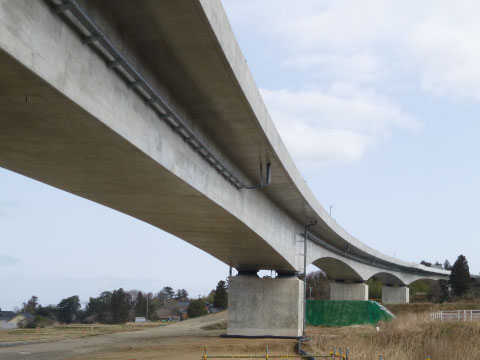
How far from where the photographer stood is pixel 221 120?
16641 millimetres

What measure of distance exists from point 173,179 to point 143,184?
1.02 m

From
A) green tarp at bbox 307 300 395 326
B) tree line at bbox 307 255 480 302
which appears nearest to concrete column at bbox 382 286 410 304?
tree line at bbox 307 255 480 302

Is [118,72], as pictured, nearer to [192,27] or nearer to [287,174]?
[192,27]

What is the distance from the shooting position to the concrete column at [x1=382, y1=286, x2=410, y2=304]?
88.2 meters

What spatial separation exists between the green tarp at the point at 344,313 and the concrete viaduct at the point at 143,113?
91.7ft

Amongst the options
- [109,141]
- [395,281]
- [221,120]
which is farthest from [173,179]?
[395,281]

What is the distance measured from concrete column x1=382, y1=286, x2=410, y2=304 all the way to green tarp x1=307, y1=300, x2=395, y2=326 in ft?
124

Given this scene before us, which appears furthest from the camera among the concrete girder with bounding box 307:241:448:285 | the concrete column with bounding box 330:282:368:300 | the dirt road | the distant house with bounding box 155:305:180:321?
the distant house with bounding box 155:305:180:321

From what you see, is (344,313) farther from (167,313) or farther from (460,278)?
(167,313)

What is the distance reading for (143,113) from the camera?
13.1 m

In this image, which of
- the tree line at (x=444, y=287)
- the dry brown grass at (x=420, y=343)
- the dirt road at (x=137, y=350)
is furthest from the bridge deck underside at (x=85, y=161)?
the tree line at (x=444, y=287)

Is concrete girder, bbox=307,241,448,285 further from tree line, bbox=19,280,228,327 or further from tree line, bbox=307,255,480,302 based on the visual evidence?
tree line, bbox=19,280,228,327

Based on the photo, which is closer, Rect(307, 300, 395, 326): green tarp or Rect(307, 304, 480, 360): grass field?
Rect(307, 304, 480, 360): grass field

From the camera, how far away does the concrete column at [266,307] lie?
35688 millimetres
